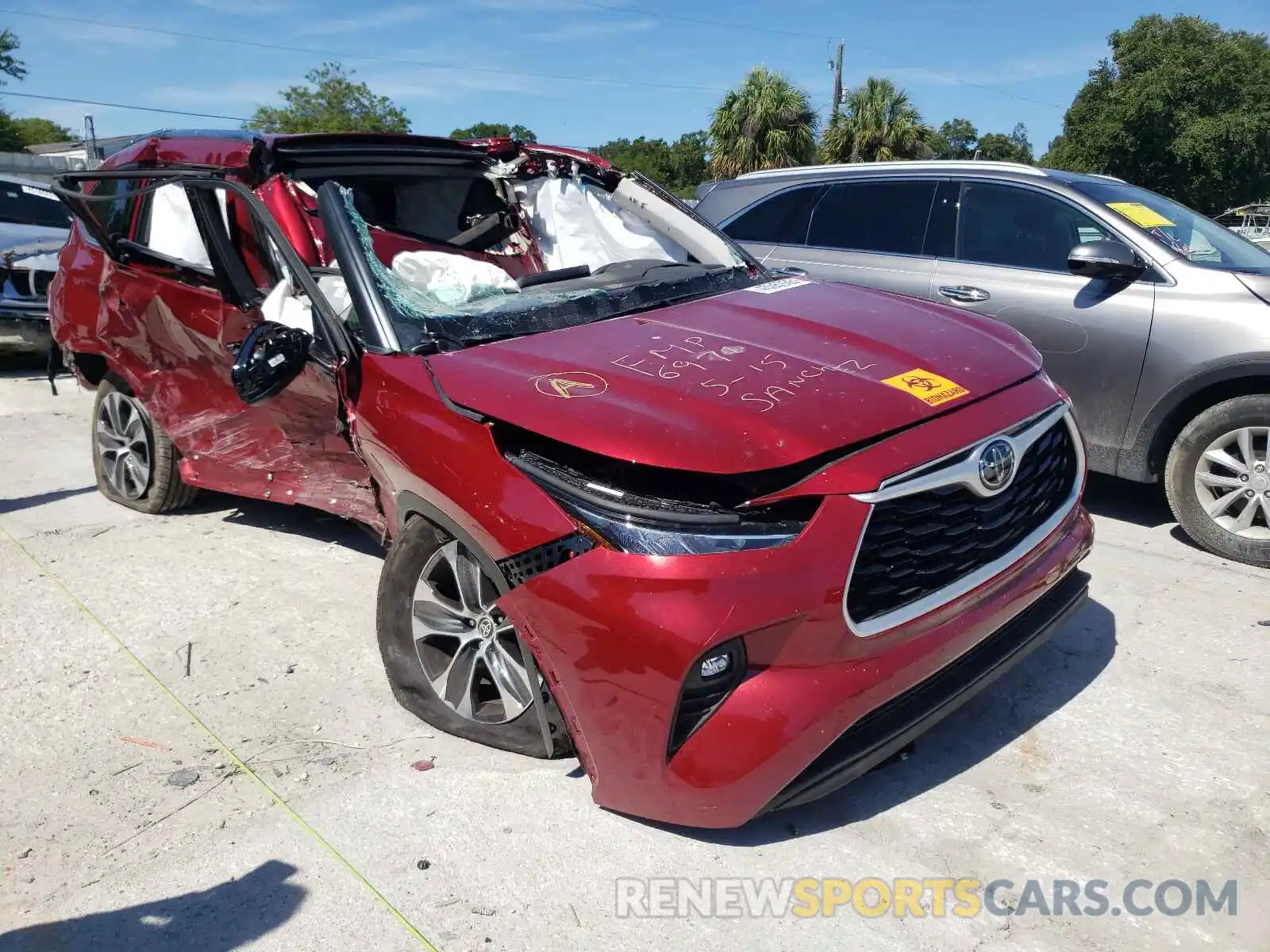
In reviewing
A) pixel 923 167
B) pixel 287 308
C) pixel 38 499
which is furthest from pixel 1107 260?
pixel 38 499

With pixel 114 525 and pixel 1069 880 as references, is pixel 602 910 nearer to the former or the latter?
pixel 1069 880

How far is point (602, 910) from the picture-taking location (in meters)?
2.36

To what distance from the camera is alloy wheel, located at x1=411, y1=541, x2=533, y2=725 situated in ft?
9.25

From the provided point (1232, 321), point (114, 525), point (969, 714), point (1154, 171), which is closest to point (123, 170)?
point (114, 525)

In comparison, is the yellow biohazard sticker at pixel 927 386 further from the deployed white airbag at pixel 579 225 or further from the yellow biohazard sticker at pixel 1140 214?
the yellow biohazard sticker at pixel 1140 214

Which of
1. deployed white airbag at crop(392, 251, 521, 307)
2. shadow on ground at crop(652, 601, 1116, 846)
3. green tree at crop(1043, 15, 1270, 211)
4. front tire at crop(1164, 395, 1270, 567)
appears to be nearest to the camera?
shadow on ground at crop(652, 601, 1116, 846)

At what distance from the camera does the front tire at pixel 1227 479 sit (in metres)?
4.23

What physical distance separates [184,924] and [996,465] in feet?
7.61

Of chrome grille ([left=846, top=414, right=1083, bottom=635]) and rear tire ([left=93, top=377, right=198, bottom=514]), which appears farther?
rear tire ([left=93, top=377, right=198, bottom=514])

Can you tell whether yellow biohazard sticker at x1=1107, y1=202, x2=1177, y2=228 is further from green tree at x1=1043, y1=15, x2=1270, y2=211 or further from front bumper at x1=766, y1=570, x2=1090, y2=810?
green tree at x1=1043, y1=15, x2=1270, y2=211

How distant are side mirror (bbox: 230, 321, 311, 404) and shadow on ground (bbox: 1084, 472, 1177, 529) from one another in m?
4.02

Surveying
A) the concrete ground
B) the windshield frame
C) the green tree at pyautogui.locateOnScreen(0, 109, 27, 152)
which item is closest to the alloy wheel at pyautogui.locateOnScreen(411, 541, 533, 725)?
the concrete ground

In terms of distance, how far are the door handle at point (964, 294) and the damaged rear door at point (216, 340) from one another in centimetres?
321

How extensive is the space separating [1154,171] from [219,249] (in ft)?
145
